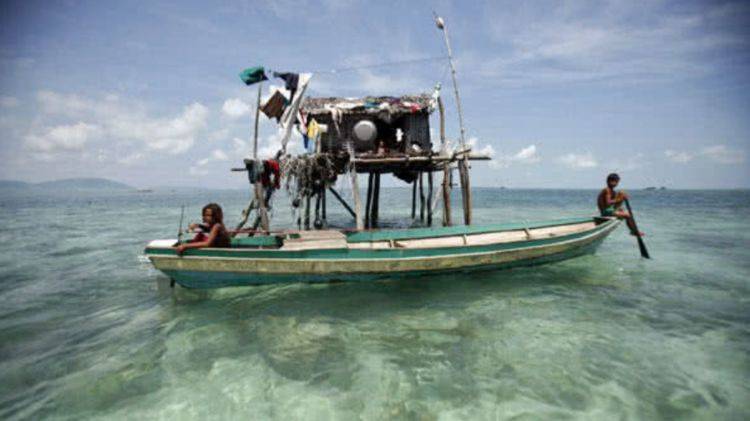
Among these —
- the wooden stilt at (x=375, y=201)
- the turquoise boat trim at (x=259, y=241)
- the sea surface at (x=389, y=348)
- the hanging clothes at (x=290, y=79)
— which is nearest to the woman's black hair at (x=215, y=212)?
the turquoise boat trim at (x=259, y=241)

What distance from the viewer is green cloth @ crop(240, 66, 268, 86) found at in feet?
35.8

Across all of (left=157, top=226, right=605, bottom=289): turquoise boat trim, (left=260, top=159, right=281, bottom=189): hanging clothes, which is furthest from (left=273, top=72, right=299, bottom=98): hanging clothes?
(left=157, top=226, right=605, bottom=289): turquoise boat trim

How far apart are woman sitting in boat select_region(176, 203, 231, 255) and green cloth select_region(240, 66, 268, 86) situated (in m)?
4.46

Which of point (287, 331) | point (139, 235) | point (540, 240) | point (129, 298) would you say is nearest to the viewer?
point (287, 331)

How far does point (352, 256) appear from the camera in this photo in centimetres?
930

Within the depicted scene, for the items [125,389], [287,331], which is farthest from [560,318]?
[125,389]

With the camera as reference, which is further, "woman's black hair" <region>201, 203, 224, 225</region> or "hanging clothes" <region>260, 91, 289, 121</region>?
"hanging clothes" <region>260, 91, 289, 121</region>

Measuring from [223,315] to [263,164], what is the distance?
490 centimetres

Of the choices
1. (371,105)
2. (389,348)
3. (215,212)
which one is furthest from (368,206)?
(389,348)

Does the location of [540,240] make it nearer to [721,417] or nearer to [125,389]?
[721,417]

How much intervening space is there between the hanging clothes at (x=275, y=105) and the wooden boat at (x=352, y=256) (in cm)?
409

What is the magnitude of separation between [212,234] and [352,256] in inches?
133

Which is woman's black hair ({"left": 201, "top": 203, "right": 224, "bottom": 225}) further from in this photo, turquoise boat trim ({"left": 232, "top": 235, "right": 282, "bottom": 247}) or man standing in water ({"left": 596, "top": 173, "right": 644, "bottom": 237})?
man standing in water ({"left": 596, "top": 173, "right": 644, "bottom": 237})

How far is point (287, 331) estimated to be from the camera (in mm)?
7219
